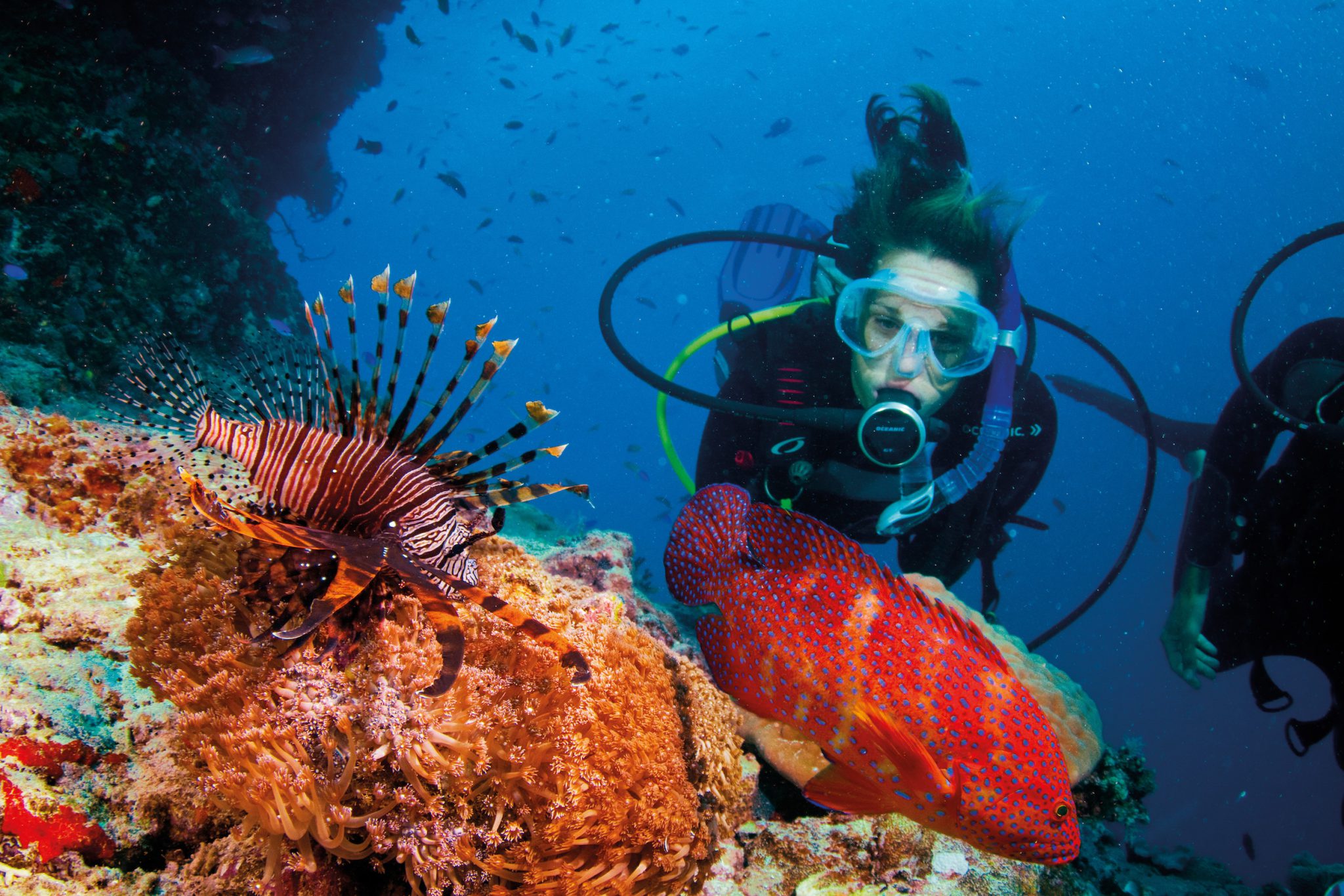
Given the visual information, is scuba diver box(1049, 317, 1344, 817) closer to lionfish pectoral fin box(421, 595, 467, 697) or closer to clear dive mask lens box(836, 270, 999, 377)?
clear dive mask lens box(836, 270, 999, 377)

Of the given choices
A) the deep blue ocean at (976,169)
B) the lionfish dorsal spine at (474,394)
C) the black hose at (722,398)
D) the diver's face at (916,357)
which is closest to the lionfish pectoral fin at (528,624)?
the lionfish dorsal spine at (474,394)

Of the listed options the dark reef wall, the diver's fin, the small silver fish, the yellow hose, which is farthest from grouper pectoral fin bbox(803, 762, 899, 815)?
the small silver fish

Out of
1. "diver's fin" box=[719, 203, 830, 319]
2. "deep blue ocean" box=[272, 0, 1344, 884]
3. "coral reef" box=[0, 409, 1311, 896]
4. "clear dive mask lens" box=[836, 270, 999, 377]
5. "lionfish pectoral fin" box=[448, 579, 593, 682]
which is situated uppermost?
"deep blue ocean" box=[272, 0, 1344, 884]

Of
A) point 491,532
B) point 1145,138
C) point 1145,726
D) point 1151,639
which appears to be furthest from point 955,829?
point 1145,138

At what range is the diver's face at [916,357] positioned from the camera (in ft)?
13.9

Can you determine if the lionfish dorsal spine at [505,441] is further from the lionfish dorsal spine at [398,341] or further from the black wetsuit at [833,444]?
the black wetsuit at [833,444]

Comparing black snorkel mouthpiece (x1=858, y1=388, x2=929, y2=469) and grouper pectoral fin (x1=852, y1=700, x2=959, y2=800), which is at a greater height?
black snorkel mouthpiece (x1=858, y1=388, x2=929, y2=469)

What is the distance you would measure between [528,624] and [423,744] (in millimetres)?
435

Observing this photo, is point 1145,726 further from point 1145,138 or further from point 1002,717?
point 1145,138

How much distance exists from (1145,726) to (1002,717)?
4143 cm

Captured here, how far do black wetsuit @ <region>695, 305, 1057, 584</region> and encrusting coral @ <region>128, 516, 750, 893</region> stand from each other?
291 cm

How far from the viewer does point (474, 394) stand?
1840 mm

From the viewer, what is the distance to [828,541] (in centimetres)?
211

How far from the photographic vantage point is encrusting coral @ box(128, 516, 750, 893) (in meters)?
1.42
